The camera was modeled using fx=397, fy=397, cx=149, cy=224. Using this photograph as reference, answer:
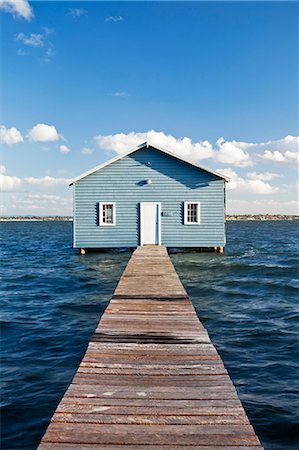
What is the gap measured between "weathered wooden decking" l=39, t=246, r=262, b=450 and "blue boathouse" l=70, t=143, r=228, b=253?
15393 mm

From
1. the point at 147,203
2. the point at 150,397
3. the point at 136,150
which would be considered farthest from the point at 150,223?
the point at 150,397

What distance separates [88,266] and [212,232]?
7.29 meters

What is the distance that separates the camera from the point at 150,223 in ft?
69.9

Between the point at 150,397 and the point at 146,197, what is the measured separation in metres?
18.0

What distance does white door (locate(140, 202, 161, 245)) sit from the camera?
21.2m

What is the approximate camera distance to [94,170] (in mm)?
20859

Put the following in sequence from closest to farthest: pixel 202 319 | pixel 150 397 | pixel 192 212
Result: pixel 150 397, pixel 202 319, pixel 192 212

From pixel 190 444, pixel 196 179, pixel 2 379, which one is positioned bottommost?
pixel 2 379

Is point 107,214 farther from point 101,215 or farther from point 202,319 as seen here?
point 202,319

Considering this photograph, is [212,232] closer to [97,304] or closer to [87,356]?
[97,304]

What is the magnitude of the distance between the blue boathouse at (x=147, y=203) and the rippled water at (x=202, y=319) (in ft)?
11.6

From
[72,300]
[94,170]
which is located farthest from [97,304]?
[94,170]

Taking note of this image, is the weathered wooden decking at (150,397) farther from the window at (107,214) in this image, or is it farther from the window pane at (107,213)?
the window pane at (107,213)

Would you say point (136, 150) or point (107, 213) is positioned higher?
point (136, 150)
